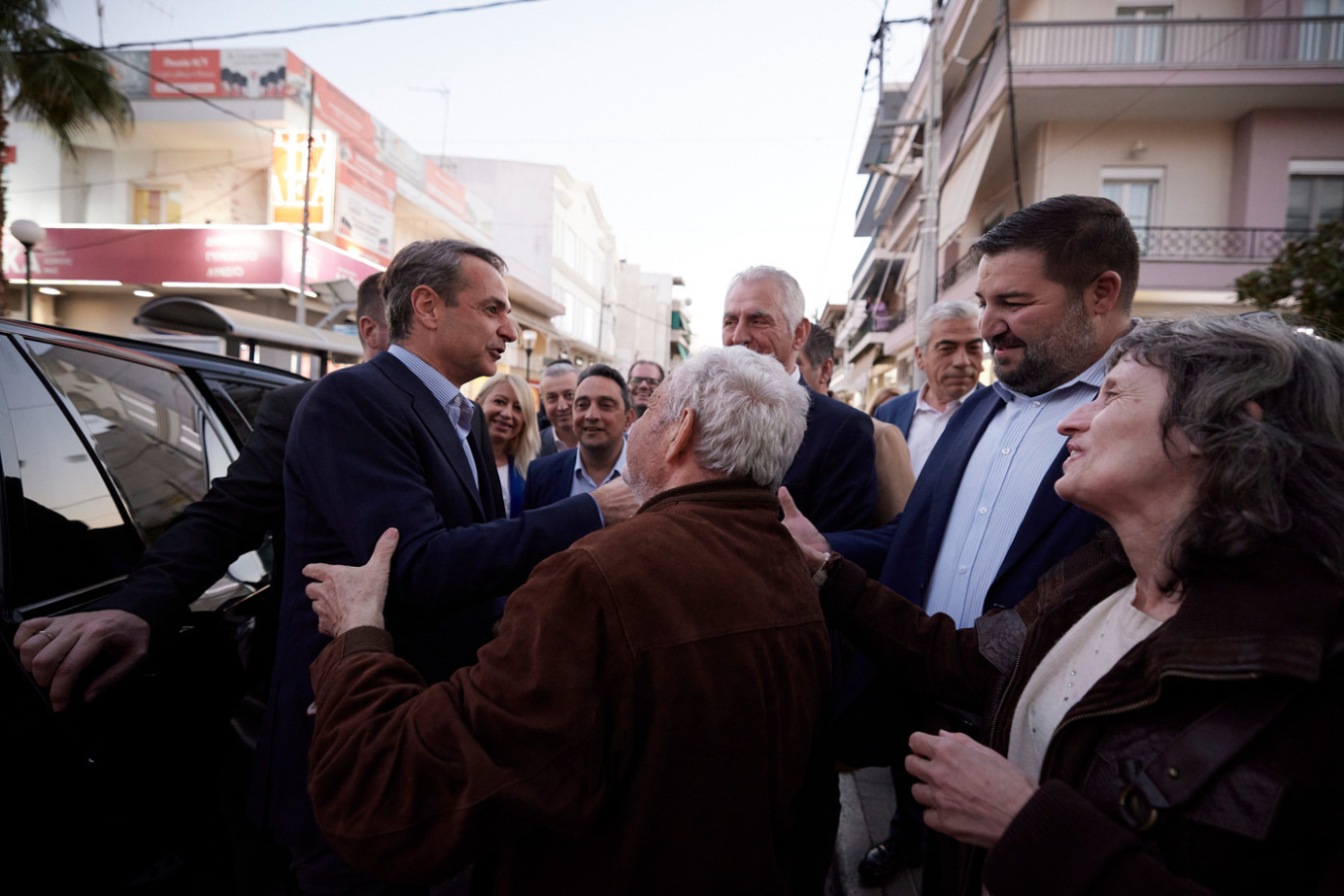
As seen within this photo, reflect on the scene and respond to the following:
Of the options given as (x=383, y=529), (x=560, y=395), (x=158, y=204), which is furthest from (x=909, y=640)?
(x=158, y=204)

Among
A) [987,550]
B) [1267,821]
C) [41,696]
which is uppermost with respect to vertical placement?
[987,550]

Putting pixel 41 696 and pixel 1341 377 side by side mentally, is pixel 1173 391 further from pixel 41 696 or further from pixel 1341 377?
pixel 41 696

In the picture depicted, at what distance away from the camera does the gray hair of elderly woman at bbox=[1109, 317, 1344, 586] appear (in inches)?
44.3

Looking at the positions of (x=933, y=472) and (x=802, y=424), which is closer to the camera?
(x=802, y=424)

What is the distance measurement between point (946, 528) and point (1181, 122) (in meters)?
15.4

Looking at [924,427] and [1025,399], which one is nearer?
[1025,399]

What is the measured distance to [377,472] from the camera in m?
1.76

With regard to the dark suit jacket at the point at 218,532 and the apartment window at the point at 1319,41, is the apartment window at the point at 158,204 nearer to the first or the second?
the dark suit jacket at the point at 218,532

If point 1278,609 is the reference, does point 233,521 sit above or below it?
below

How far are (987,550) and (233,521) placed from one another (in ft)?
7.57

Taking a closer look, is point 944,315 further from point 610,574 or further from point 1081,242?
point 610,574

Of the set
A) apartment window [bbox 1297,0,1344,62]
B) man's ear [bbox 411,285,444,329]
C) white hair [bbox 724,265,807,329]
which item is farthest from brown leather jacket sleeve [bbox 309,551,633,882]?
apartment window [bbox 1297,0,1344,62]

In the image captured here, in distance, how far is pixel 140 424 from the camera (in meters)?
2.53

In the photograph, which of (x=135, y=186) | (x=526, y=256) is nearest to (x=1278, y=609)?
(x=135, y=186)
